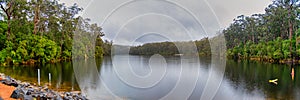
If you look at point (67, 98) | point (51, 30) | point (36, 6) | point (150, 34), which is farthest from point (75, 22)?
point (67, 98)

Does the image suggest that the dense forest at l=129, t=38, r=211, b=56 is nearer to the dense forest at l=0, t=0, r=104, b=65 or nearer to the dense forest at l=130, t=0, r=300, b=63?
the dense forest at l=130, t=0, r=300, b=63

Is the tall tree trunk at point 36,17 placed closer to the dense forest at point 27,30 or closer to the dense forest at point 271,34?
the dense forest at point 27,30

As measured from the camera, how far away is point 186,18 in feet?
52.1

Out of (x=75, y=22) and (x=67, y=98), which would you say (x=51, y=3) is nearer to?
(x=75, y=22)

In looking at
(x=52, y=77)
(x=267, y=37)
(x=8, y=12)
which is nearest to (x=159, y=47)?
(x=52, y=77)

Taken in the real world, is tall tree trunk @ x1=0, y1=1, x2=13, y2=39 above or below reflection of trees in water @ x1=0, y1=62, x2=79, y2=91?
above

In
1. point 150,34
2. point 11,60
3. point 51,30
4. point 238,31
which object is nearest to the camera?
point 150,34

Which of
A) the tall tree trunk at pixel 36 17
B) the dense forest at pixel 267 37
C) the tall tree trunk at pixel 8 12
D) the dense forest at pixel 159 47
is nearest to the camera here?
the dense forest at pixel 159 47

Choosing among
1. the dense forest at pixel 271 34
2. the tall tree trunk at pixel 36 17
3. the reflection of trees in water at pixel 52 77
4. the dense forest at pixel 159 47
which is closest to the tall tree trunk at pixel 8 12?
the tall tree trunk at pixel 36 17

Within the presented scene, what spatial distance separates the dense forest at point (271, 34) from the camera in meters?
41.0

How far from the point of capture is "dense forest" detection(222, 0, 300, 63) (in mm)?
40969

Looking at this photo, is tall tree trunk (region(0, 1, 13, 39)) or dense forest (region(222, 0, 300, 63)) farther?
dense forest (region(222, 0, 300, 63))

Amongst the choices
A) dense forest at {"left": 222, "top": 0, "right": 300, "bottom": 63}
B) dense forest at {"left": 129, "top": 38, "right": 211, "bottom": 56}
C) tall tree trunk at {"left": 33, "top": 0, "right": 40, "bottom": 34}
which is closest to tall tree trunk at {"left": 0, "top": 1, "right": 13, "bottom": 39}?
tall tree trunk at {"left": 33, "top": 0, "right": 40, "bottom": 34}

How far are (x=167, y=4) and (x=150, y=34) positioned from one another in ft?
7.09
